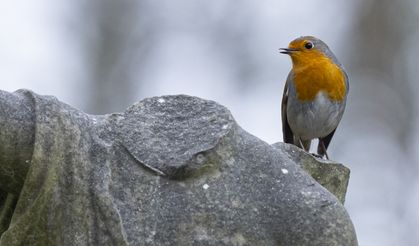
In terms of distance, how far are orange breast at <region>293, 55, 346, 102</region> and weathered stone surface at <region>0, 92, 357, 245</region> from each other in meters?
4.00

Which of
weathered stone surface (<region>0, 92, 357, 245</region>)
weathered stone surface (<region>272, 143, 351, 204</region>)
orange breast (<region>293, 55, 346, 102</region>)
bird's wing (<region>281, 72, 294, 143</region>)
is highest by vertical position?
weathered stone surface (<region>0, 92, 357, 245</region>)

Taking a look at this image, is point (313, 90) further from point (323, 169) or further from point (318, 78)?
point (323, 169)

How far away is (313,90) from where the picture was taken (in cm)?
644

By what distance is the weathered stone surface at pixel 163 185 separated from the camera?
2074 mm

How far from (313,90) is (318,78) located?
99 millimetres

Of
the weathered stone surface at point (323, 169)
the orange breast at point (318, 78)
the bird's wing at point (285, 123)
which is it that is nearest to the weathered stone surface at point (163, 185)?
the weathered stone surface at point (323, 169)

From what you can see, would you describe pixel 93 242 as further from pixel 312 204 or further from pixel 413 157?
pixel 413 157

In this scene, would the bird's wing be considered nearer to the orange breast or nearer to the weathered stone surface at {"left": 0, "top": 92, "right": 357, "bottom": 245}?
the orange breast

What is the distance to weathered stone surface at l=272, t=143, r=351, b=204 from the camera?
2.71 metres

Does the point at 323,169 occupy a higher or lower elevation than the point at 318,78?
higher

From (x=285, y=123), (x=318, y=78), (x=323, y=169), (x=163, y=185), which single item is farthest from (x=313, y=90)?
(x=163, y=185)

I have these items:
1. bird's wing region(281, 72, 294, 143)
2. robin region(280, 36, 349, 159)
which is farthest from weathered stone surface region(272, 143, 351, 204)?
bird's wing region(281, 72, 294, 143)

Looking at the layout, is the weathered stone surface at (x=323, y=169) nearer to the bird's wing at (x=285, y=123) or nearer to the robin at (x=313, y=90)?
the robin at (x=313, y=90)

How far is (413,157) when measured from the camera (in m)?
8.61
